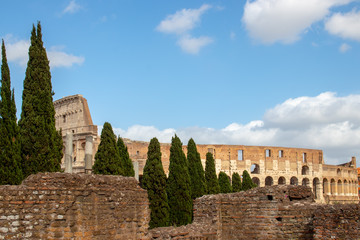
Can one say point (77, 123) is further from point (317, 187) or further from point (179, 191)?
point (317, 187)

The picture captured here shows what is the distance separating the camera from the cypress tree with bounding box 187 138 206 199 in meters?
26.0

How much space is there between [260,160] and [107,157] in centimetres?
2850

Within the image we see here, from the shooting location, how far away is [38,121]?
14891mm

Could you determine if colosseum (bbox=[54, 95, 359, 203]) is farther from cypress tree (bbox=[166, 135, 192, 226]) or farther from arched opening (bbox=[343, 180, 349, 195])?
cypress tree (bbox=[166, 135, 192, 226])

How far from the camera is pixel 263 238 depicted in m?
9.32

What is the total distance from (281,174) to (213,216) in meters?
37.8

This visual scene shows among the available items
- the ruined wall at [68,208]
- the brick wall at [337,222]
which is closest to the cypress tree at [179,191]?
the brick wall at [337,222]

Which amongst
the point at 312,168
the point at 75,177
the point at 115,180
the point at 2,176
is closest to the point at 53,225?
the point at 75,177

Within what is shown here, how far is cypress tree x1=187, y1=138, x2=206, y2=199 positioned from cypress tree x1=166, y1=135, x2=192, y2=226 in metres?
2.07

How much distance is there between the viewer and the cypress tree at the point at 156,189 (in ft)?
69.5

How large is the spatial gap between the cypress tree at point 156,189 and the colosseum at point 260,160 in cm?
1347

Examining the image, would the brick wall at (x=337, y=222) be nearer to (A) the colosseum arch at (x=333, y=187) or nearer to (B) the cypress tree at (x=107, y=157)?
(B) the cypress tree at (x=107, y=157)

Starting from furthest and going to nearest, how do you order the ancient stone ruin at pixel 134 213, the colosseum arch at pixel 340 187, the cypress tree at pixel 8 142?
the colosseum arch at pixel 340 187 → the cypress tree at pixel 8 142 → the ancient stone ruin at pixel 134 213

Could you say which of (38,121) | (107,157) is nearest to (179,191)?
(107,157)
